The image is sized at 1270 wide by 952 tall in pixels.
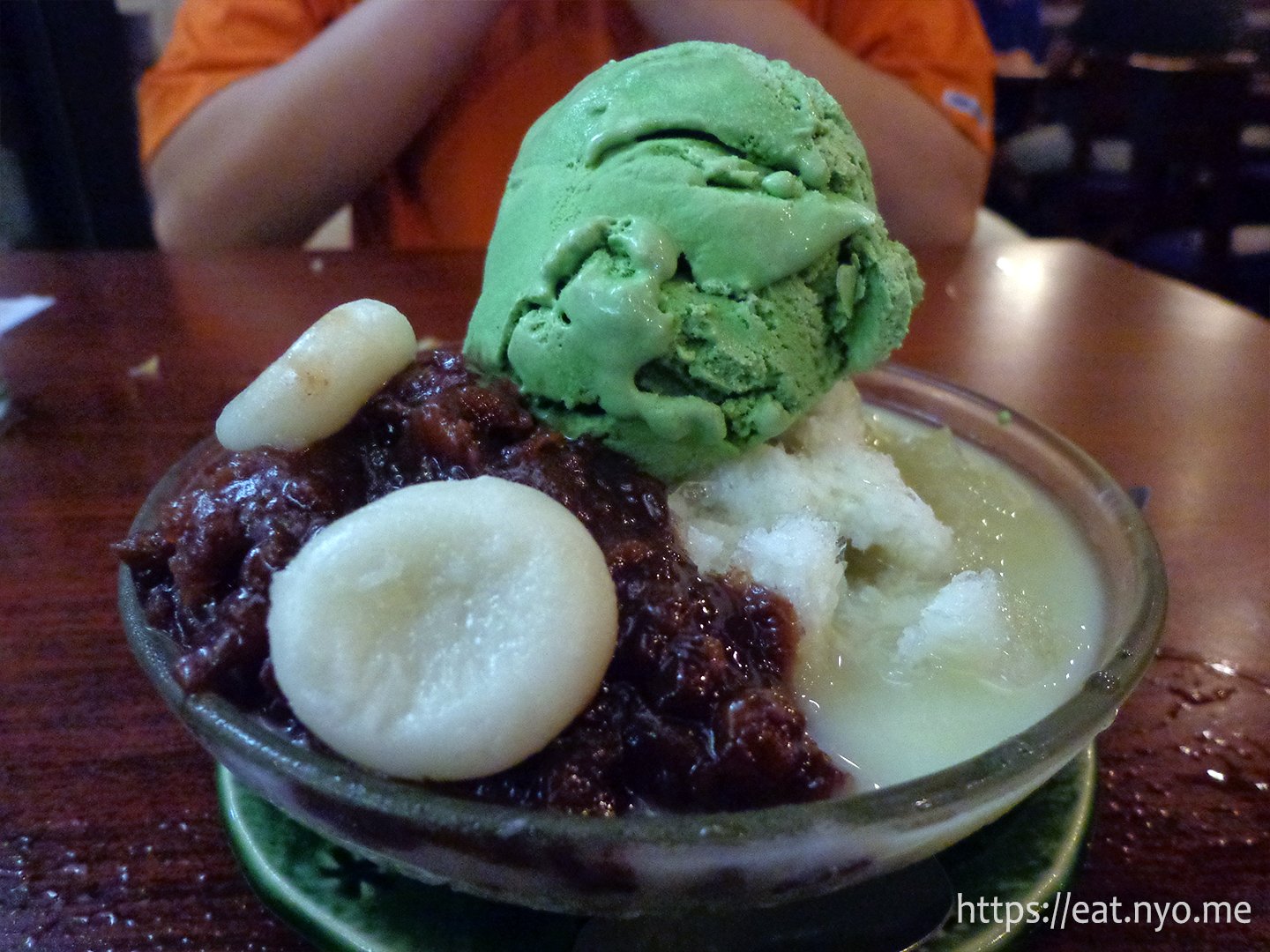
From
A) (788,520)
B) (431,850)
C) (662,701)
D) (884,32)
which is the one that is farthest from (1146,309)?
(431,850)

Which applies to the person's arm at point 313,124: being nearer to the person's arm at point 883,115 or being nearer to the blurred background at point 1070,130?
the person's arm at point 883,115

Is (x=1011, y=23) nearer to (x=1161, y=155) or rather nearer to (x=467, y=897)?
(x=1161, y=155)

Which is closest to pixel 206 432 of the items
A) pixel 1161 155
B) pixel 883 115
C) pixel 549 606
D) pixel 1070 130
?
pixel 549 606

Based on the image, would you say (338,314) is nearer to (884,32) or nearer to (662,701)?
(662,701)

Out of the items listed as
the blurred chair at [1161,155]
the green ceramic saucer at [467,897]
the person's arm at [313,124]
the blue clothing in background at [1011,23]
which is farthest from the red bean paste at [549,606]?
the blue clothing in background at [1011,23]

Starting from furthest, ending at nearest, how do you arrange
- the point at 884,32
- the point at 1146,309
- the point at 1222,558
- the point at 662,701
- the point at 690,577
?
the point at 884,32
the point at 1146,309
the point at 1222,558
the point at 690,577
the point at 662,701

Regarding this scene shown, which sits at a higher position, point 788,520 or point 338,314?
point 338,314
